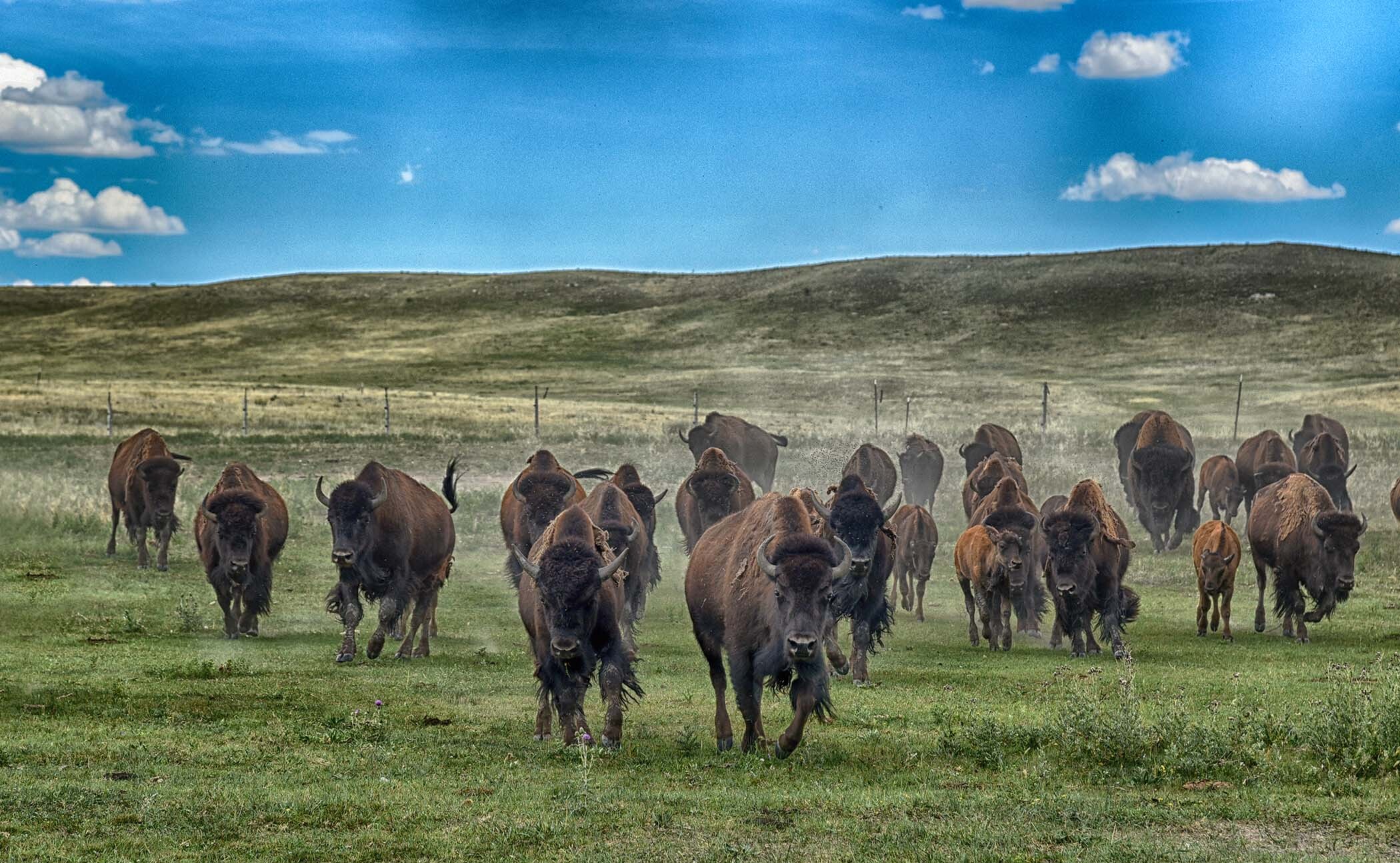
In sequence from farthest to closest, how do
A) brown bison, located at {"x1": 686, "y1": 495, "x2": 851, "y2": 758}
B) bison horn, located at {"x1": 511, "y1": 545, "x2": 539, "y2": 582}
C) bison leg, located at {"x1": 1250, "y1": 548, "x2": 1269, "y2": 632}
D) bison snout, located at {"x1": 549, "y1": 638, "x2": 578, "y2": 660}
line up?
bison leg, located at {"x1": 1250, "y1": 548, "x2": 1269, "y2": 632} → bison horn, located at {"x1": 511, "y1": 545, "x2": 539, "y2": 582} → bison snout, located at {"x1": 549, "y1": 638, "x2": 578, "y2": 660} → brown bison, located at {"x1": 686, "y1": 495, "x2": 851, "y2": 758}

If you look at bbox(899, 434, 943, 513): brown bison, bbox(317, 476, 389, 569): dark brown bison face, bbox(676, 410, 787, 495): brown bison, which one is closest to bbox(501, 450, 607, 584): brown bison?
A: bbox(317, 476, 389, 569): dark brown bison face

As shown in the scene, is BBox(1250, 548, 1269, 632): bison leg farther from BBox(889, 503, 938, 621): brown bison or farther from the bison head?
BBox(889, 503, 938, 621): brown bison

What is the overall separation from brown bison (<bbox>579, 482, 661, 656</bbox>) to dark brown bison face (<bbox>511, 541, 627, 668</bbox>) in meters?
0.73

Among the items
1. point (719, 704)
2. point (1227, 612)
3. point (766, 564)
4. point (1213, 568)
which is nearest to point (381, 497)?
point (719, 704)

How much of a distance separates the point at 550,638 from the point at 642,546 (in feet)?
16.7

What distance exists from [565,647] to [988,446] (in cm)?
2059

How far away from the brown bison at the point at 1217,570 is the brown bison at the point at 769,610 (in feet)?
28.7

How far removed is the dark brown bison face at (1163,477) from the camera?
2631cm

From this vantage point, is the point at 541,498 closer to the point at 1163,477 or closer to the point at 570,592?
the point at 570,592

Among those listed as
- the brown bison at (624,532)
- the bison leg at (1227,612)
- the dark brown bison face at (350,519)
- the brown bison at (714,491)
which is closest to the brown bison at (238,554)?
the dark brown bison face at (350,519)

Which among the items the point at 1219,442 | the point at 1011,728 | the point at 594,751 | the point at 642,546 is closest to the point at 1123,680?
the point at 1011,728

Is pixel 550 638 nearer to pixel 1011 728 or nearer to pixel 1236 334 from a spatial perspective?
pixel 1011 728

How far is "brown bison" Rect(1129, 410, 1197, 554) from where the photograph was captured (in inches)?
1037

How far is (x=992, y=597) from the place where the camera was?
17891 millimetres
